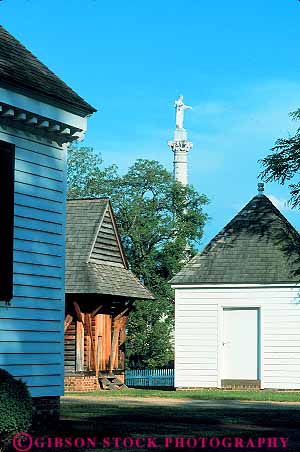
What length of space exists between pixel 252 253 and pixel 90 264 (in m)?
5.21

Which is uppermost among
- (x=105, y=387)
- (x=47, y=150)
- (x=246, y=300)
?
(x=47, y=150)

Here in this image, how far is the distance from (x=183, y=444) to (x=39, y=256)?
4.63 m

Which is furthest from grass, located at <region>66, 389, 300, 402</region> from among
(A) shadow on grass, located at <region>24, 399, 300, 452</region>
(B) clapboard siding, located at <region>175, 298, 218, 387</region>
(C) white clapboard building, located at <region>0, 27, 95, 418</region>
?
(C) white clapboard building, located at <region>0, 27, 95, 418</region>

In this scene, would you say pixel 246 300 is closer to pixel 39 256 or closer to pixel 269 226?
pixel 269 226

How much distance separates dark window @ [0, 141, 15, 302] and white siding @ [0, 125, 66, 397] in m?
0.18

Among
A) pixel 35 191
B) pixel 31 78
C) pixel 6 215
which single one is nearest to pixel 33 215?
pixel 35 191

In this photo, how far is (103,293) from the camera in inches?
1323

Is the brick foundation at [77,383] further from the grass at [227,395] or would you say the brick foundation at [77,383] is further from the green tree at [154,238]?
the green tree at [154,238]

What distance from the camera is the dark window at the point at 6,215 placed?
1708cm

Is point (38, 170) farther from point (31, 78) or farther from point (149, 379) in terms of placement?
point (149, 379)

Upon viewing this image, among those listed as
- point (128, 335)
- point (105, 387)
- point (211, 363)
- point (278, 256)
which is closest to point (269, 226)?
point (278, 256)

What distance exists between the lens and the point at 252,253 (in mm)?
34625

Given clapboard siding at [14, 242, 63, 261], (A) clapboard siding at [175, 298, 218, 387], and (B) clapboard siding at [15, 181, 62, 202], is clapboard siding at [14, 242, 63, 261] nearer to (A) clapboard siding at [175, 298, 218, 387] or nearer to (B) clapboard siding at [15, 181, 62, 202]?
(B) clapboard siding at [15, 181, 62, 202]

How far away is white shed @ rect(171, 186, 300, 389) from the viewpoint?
3328 cm
